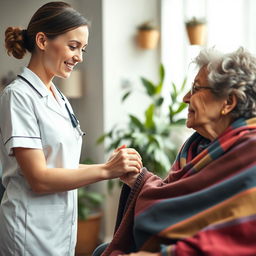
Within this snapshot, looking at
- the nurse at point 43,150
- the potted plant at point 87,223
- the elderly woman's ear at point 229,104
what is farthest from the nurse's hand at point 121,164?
the potted plant at point 87,223

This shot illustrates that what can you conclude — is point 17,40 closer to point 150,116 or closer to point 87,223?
point 150,116

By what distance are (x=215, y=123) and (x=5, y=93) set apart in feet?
2.66

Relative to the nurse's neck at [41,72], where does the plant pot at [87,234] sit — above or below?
below

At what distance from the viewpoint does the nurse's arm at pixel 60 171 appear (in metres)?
1.63

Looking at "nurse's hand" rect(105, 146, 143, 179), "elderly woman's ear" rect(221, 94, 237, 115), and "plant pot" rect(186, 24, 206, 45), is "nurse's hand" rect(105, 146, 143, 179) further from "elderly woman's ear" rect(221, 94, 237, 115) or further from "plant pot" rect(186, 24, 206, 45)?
"plant pot" rect(186, 24, 206, 45)

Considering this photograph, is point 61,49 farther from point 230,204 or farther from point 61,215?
point 230,204

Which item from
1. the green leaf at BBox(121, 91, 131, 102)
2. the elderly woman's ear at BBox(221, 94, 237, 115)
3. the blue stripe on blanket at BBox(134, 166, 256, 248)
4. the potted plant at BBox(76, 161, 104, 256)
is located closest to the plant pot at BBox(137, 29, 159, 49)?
the green leaf at BBox(121, 91, 131, 102)

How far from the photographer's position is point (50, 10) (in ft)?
5.63

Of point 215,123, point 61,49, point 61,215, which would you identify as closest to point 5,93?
point 61,49

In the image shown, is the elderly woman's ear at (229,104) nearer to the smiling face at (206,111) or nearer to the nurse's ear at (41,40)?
the smiling face at (206,111)

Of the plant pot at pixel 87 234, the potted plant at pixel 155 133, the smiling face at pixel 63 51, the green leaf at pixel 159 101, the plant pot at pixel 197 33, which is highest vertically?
the plant pot at pixel 197 33

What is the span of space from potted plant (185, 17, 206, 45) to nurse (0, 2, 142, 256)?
1906 millimetres

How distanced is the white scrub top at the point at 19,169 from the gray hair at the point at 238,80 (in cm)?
64

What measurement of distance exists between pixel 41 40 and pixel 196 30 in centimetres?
204
